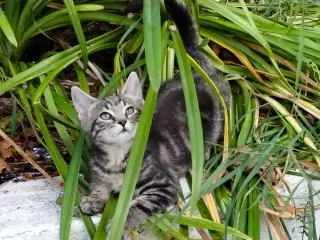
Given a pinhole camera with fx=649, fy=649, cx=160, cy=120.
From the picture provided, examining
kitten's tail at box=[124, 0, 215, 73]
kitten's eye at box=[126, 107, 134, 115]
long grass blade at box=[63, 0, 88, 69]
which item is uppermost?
kitten's tail at box=[124, 0, 215, 73]

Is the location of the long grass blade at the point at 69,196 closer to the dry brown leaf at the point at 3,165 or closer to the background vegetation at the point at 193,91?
the background vegetation at the point at 193,91

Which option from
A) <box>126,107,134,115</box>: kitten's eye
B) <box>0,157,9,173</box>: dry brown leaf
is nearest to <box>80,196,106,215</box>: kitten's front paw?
<box>126,107,134,115</box>: kitten's eye

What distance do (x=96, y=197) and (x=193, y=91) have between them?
507 millimetres

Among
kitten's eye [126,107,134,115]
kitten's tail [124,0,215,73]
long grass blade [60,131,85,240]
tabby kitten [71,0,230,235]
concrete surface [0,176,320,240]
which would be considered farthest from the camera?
kitten's tail [124,0,215,73]

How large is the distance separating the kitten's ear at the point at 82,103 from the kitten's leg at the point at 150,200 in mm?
341

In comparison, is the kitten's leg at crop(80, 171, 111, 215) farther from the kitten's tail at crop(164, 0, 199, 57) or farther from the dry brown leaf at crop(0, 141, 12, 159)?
the kitten's tail at crop(164, 0, 199, 57)

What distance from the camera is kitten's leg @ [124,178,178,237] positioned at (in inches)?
82.4

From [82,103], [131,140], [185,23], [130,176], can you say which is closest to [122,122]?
[131,140]

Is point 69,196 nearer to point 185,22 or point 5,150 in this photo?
point 5,150

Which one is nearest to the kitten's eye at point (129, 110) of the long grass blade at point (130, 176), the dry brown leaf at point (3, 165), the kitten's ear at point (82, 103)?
the kitten's ear at point (82, 103)

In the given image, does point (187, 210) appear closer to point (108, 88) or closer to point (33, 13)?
point (108, 88)

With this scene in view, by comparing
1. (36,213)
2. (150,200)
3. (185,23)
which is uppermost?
(185,23)

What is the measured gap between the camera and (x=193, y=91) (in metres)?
2.02

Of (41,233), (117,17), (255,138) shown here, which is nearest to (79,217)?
(41,233)
